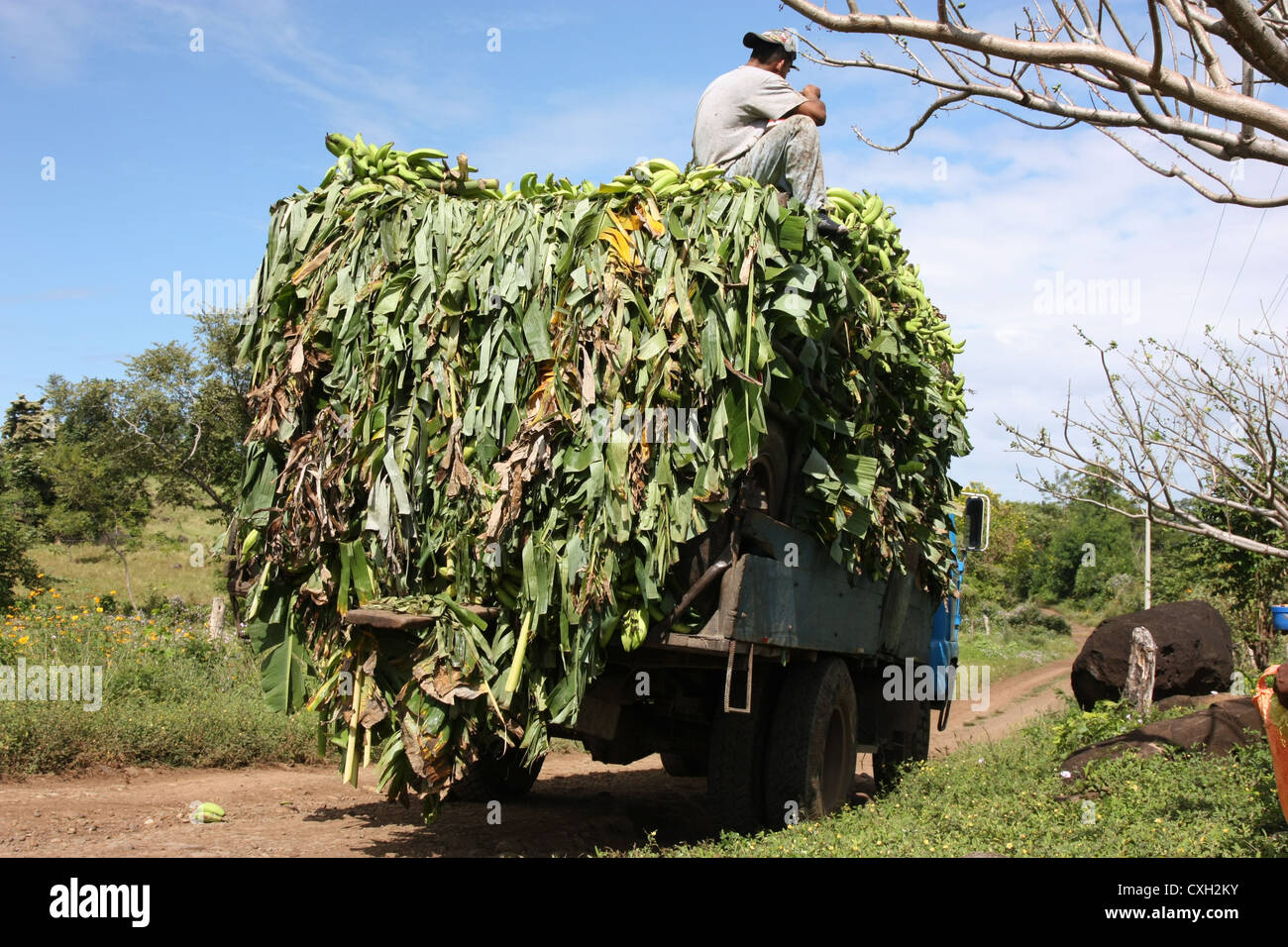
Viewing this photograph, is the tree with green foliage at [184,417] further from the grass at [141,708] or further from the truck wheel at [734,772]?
the truck wheel at [734,772]

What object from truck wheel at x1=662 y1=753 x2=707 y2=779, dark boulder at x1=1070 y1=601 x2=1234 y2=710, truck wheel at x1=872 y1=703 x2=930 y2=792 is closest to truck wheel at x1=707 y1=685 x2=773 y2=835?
truck wheel at x1=662 y1=753 x2=707 y2=779

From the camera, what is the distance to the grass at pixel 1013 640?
22.9 meters

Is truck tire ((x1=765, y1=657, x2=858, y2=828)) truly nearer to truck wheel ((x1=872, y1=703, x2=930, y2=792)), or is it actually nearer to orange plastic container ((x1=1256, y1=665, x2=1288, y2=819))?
truck wheel ((x1=872, y1=703, x2=930, y2=792))

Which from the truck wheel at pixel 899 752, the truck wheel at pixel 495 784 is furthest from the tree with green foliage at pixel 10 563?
the truck wheel at pixel 899 752

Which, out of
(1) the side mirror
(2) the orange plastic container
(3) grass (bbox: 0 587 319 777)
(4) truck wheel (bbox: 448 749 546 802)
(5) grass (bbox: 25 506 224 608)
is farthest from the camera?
(5) grass (bbox: 25 506 224 608)

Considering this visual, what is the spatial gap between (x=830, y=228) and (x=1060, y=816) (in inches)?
137

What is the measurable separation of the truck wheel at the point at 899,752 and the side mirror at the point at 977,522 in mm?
1381

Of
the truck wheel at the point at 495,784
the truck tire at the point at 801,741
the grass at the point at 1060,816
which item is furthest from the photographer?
the truck wheel at the point at 495,784

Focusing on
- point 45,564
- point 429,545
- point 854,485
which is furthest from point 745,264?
point 45,564

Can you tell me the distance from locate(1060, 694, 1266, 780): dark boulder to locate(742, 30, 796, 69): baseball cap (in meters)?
4.85

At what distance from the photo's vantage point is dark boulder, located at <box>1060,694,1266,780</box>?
24.0 ft

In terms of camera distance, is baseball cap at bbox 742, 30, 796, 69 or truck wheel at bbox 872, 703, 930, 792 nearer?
baseball cap at bbox 742, 30, 796, 69

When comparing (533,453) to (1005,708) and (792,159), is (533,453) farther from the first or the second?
(1005,708)
